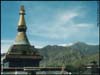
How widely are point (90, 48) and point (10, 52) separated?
139606 millimetres

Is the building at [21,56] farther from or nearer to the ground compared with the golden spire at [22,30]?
nearer to the ground

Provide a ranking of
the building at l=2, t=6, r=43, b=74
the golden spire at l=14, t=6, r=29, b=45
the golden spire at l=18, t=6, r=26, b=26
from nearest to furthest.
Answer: the building at l=2, t=6, r=43, b=74 < the golden spire at l=14, t=6, r=29, b=45 < the golden spire at l=18, t=6, r=26, b=26

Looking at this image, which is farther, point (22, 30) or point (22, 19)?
point (22, 19)

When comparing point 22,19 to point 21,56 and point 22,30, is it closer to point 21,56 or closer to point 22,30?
point 22,30

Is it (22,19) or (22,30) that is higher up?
(22,19)

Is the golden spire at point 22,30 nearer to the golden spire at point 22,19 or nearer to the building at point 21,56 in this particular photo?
the golden spire at point 22,19

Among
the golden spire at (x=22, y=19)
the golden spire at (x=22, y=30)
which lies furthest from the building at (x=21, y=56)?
the golden spire at (x=22, y=19)

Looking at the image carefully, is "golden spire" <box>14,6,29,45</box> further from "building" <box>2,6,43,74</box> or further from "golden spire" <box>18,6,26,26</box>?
"building" <box>2,6,43,74</box>

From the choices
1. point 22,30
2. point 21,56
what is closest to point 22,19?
point 22,30

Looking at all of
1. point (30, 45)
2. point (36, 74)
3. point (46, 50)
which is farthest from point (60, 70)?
point (46, 50)

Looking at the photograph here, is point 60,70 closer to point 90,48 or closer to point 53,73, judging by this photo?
point 53,73

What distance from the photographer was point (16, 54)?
41.2 metres

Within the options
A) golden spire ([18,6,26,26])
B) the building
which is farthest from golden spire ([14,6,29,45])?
the building

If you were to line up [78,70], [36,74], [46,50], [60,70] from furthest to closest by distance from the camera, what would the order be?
[46,50]
[78,70]
[60,70]
[36,74]
